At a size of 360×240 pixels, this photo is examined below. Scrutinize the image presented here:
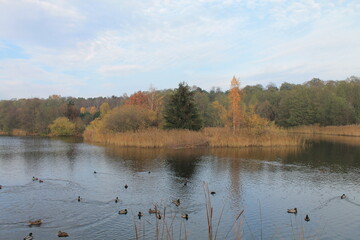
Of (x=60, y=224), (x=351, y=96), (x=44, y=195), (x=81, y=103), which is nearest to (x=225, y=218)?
(x=60, y=224)

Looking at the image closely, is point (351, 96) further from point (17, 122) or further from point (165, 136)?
point (17, 122)

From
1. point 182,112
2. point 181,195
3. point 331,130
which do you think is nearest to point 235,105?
point 182,112

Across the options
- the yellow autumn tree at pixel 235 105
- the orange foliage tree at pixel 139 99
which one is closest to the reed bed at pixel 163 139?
the yellow autumn tree at pixel 235 105

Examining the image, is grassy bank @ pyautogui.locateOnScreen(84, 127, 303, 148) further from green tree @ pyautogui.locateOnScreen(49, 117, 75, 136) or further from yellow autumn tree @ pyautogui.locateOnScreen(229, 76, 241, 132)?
green tree @ pyautogui.locateOnScreen(49, 117, 75, 136)

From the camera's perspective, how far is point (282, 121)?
234 ft

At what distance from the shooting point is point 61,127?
2522 inches

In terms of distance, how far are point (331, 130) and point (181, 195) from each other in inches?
2138

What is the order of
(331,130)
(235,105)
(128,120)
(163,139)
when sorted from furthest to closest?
(331,130), (128,120), (235,105), (163,139)

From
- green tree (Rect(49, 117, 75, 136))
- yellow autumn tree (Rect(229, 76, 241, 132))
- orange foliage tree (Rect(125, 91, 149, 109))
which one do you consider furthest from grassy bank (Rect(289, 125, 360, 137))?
green tree (Rect(49, 117, 75, 136))

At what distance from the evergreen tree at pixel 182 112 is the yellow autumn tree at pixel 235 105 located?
479 centimetres

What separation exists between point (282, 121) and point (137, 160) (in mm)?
51473

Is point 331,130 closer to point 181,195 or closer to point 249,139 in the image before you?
point 249,139

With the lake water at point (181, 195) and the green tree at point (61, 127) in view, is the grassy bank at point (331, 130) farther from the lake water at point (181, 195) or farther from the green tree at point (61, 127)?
the green tree at point (61, 127)

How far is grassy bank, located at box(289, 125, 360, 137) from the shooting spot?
56438 millimetres
